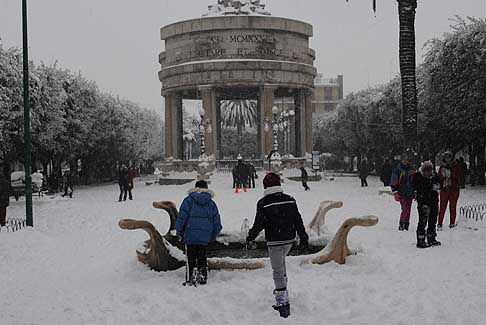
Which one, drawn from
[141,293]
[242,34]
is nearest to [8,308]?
[141,293]

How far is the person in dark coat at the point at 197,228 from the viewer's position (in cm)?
880

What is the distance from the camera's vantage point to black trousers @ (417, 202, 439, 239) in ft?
37.5

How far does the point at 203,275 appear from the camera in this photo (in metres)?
8.80

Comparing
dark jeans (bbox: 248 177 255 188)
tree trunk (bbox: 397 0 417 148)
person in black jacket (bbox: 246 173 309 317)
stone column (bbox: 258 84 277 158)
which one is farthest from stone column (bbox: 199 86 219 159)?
person in black jacket (bbox: 246 173 309 317)

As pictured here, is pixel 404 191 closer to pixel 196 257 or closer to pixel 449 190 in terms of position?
pixel 449 190

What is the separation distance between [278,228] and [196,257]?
1923mm

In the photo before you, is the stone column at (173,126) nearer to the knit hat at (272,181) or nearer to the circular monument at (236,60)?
the circular monument at (236,60)

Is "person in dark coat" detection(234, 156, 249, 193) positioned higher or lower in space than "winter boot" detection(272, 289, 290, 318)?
higher

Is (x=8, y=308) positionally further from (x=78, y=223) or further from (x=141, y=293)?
(x=78, y=223)

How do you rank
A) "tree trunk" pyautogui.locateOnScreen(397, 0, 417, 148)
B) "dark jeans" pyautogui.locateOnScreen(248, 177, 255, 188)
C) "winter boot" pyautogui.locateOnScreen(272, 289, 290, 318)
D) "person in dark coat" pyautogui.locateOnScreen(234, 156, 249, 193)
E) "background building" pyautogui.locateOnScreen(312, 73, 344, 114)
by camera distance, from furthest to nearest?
"background building" pyautogui.locateOnScreen(312, 73, 344, 114) < "dark jeans" pyautogui.locateOnScreen(248, 177, 255, 188) < "person in dark coat" pyautogui.locateOnScreen(234, 156, 249, 193) < "tree trunk" pyautogui.locateOnScreen(397, 0, 417, 148) < "winter boot" pyautogui.locateOnScreen(272, 289, 290, 318)

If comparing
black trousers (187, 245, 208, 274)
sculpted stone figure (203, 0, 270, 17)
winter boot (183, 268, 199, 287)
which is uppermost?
sculpted stone figure (203, 0, 270, 17)

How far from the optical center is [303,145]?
47438mm

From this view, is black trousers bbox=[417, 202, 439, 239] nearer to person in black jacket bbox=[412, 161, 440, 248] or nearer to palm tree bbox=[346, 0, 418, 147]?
person in black jacket bbox=[412, 161, 440, 248]

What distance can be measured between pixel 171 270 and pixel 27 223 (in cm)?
805
